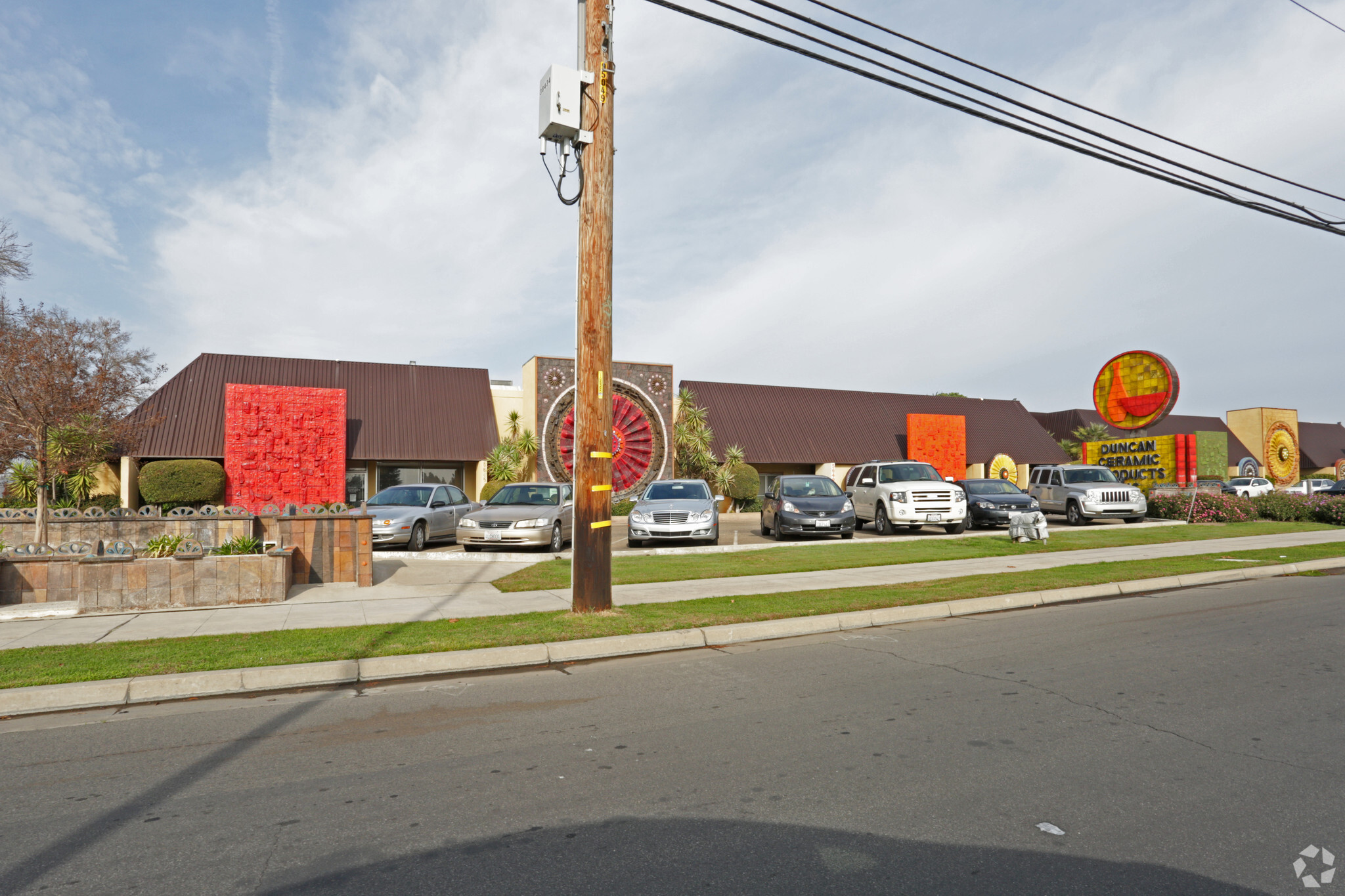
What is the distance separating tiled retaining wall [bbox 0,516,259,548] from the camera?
11859 mm

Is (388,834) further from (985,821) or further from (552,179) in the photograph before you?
(552,179)

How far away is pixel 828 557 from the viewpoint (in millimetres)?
15109

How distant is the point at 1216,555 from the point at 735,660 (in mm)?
12438

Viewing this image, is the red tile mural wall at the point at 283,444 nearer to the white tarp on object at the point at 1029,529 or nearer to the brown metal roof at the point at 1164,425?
the white tarp on object at the point at 1029,529

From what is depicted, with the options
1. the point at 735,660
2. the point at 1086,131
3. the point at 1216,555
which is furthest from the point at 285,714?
the point at 1216,555

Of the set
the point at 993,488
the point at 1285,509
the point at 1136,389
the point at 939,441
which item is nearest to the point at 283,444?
the point at 993,488

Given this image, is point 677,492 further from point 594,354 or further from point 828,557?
point 594,354

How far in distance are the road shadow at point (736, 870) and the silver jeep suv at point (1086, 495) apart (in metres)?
23.5

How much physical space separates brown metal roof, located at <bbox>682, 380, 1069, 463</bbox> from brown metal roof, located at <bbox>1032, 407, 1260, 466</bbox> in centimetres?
1203

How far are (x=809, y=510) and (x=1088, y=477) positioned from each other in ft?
37.6

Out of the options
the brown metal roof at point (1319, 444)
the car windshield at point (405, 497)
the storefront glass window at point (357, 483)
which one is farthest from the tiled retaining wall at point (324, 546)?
the brown metal roof at point (1319, 444)

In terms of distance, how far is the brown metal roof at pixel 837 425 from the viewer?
3644 centimetres

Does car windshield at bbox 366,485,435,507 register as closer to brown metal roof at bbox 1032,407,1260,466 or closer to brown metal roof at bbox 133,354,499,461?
brown metal roof at bbox 133,354,499,461

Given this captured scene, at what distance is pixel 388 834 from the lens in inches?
143
